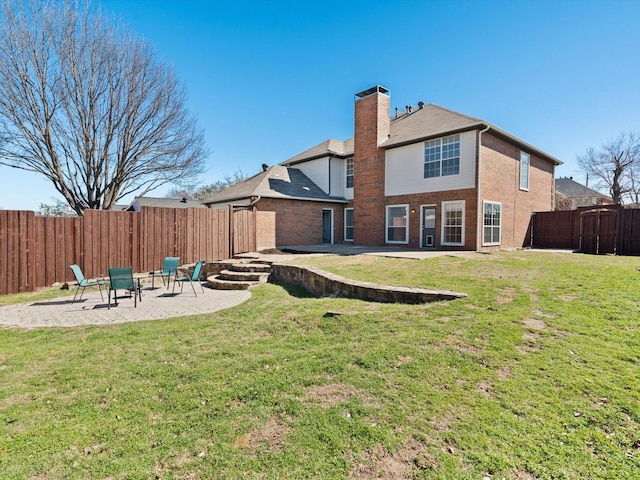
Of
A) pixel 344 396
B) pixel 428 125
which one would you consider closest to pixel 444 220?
pixel 428 125

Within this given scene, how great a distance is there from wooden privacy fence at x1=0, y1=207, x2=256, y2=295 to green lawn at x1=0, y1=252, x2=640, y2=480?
15.2ft

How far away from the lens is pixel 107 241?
Result: 1077cm

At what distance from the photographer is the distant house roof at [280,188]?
57.5ft

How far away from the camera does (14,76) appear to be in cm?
1333

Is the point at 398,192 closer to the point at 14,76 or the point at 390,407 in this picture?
the point at 390,407

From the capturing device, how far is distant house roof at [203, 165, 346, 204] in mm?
17516

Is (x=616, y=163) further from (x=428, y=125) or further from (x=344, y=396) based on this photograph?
(x=344, y=396)

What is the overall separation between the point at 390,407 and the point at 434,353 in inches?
45.9

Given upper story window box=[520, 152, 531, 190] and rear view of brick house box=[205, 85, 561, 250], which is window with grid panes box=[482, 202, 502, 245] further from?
upper story window box=[520, 152, 531, 190]

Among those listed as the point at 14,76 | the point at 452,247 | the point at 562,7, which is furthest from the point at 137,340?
the point at 14,76

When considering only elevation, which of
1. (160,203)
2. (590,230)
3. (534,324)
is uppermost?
(160,203)

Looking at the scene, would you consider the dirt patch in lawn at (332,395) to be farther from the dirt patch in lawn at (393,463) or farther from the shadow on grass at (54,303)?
the shadow on grass at (54,303)

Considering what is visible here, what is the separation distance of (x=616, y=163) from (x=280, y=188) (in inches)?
1436

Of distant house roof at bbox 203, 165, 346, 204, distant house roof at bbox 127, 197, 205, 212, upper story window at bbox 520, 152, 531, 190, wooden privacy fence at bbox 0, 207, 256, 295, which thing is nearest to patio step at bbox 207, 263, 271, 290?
wooden privacy fence at bbox 0, 207, 256, 295
